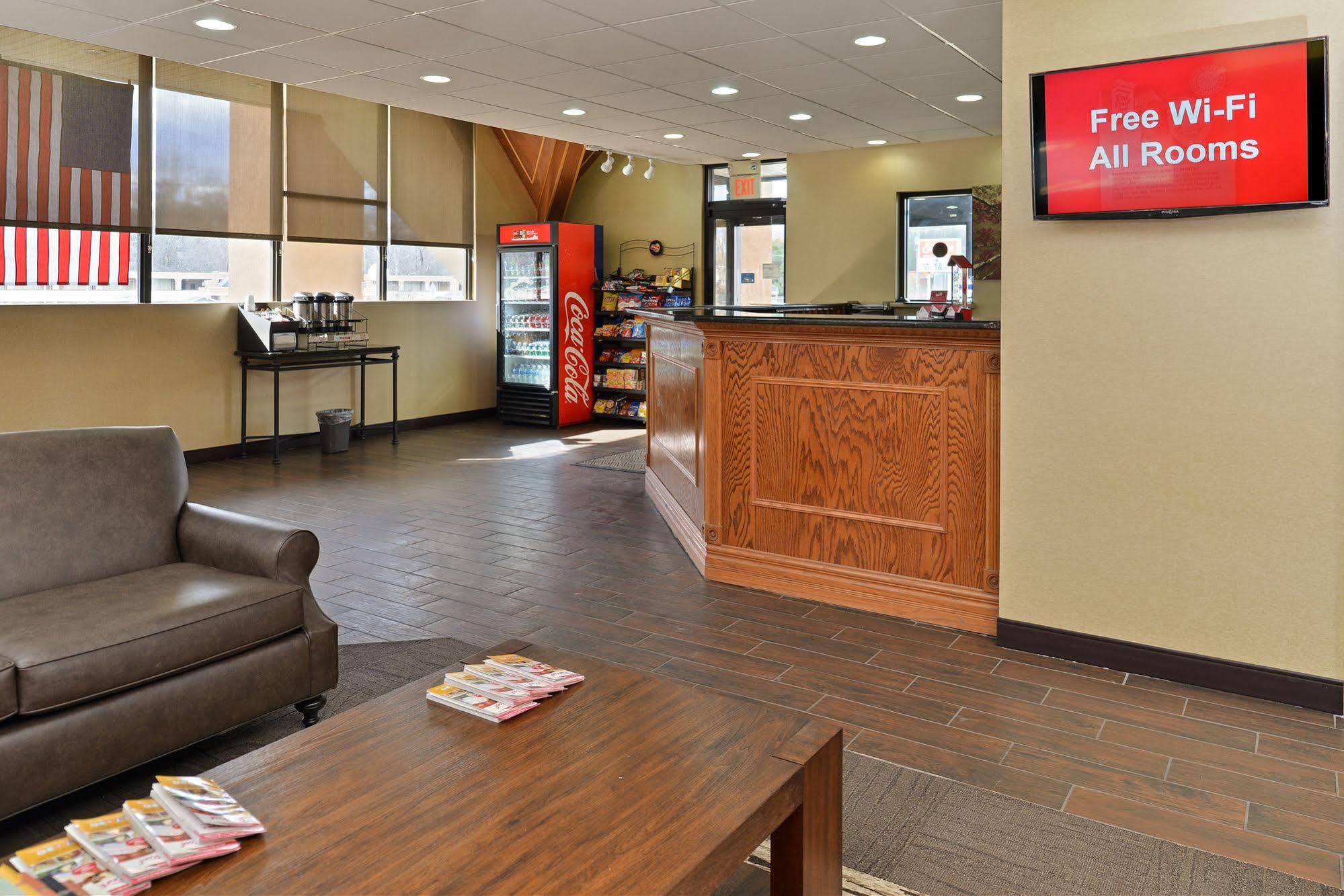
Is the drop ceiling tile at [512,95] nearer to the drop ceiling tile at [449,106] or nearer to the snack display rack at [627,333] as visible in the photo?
the drop ceiling tile at [449,106]

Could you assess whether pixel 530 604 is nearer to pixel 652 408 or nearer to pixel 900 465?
pixel 900 465

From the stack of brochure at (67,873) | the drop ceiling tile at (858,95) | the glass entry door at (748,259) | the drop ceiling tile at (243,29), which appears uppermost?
the drop ceiling tile at (858,95)

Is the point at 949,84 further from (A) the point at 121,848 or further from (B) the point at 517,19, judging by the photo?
(A) the point at 121,848

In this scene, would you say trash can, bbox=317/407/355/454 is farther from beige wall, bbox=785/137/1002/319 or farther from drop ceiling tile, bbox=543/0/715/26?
drop ceiling tile, bbox=543/0/715/26

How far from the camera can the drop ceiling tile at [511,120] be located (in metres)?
7.61

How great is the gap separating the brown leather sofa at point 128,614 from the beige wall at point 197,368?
14.8 ft

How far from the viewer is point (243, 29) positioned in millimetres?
5211

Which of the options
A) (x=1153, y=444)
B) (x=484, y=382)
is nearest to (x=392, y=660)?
(x=1153, y=444)

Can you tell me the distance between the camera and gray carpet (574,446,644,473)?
26.0ft

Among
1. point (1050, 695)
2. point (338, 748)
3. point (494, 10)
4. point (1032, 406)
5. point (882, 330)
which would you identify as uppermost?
point (494, 10)

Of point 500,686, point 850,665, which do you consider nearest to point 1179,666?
point 850,665

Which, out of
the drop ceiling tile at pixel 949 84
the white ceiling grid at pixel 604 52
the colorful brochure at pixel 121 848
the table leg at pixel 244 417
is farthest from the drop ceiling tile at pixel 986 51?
the table leg at pixel 244 417

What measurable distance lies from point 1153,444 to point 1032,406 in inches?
17.5

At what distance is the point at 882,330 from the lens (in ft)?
13.8
